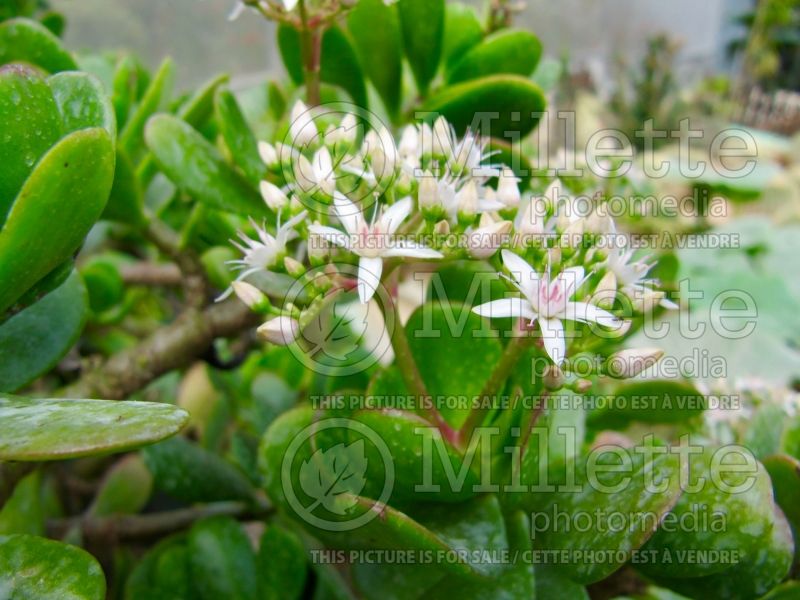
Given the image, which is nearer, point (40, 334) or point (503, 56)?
point (40, 334)

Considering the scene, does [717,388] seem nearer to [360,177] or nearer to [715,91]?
[360,177]

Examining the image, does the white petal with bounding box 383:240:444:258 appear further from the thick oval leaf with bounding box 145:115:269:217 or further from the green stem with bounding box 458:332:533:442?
the thick oval leaf with bounding box 145:115:269:217

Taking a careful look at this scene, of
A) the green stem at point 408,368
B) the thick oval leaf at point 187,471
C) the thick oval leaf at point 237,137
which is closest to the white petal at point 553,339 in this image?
the green stem at point 408,368

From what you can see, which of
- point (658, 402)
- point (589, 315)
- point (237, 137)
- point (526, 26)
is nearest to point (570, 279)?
point (589, 315)

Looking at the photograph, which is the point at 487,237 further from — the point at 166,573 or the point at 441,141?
the point at 166,573

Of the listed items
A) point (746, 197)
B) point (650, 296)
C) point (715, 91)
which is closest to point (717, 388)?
point (650, 296)

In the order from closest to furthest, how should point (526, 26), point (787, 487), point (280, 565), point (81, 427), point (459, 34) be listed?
1. point (81, 427)
2. point (787, 487)
3. point (280, 565)
4. point (459, 34)
5. point (526, 26)
